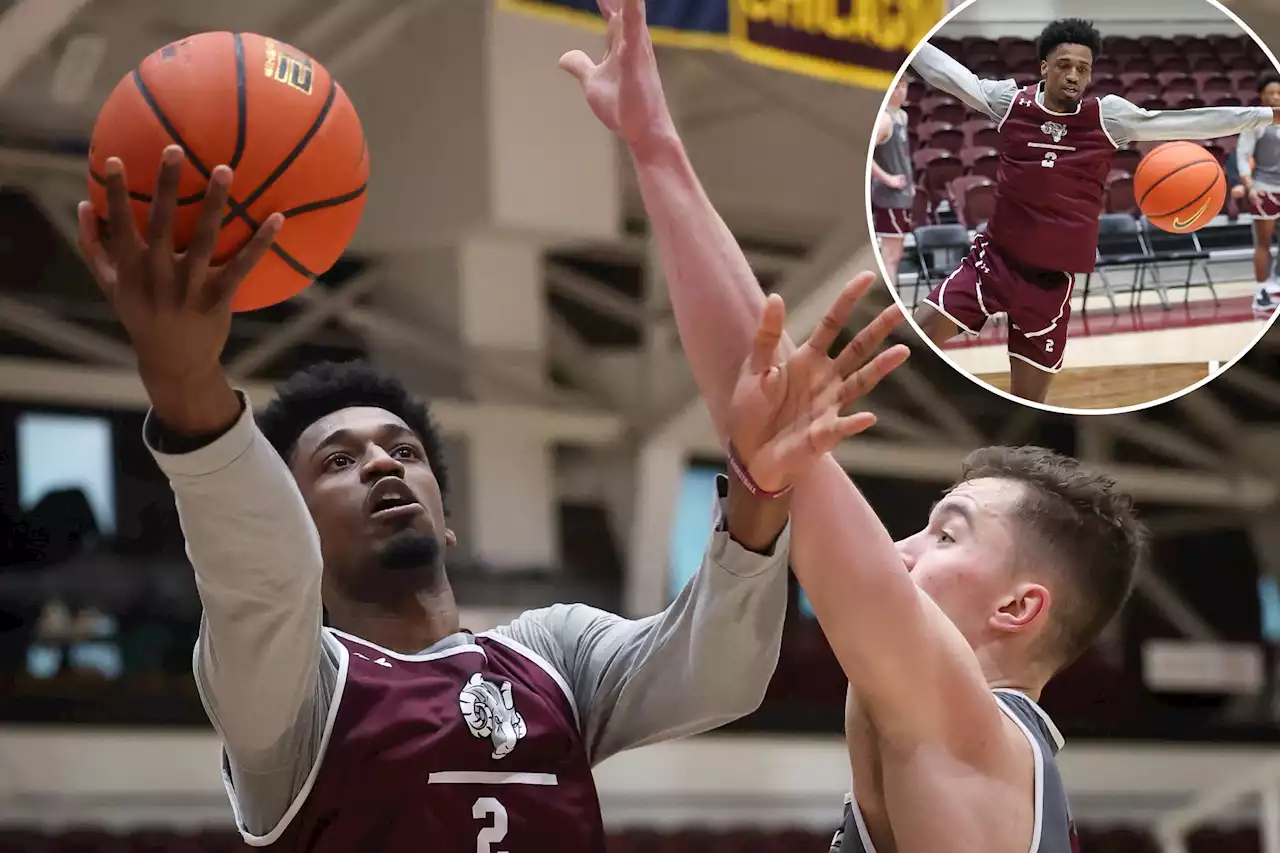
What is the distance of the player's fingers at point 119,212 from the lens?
5.27 feet

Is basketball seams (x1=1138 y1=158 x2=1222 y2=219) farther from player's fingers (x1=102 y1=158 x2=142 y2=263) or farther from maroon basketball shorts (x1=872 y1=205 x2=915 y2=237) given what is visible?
player's fingers (x1=102 y1=158 x2=142 y2=263)

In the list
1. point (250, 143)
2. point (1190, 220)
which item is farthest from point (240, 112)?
point (1190, 220)

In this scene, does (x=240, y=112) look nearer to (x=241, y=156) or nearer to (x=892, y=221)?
(x=241, y=156)

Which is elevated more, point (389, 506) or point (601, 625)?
point (389, 506)

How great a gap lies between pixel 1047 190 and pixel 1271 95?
16.7 inches

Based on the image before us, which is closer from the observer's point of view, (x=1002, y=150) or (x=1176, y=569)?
(x=1002, y=150)

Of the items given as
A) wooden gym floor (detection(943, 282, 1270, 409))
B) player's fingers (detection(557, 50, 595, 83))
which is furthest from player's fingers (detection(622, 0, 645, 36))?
wooden gym floor (detection(943, 282, 1270, 409))

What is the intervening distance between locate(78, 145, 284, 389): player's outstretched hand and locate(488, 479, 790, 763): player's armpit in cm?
72

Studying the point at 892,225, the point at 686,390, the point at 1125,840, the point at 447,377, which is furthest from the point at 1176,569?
the point at 892,225

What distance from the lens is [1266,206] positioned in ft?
8.01

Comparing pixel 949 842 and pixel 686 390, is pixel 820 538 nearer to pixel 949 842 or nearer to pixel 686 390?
pixel 949 842

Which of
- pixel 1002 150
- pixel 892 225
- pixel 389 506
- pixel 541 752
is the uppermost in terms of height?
pixel 1002 150

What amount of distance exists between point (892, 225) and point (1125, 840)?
8.01 m

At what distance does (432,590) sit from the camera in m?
2.43
